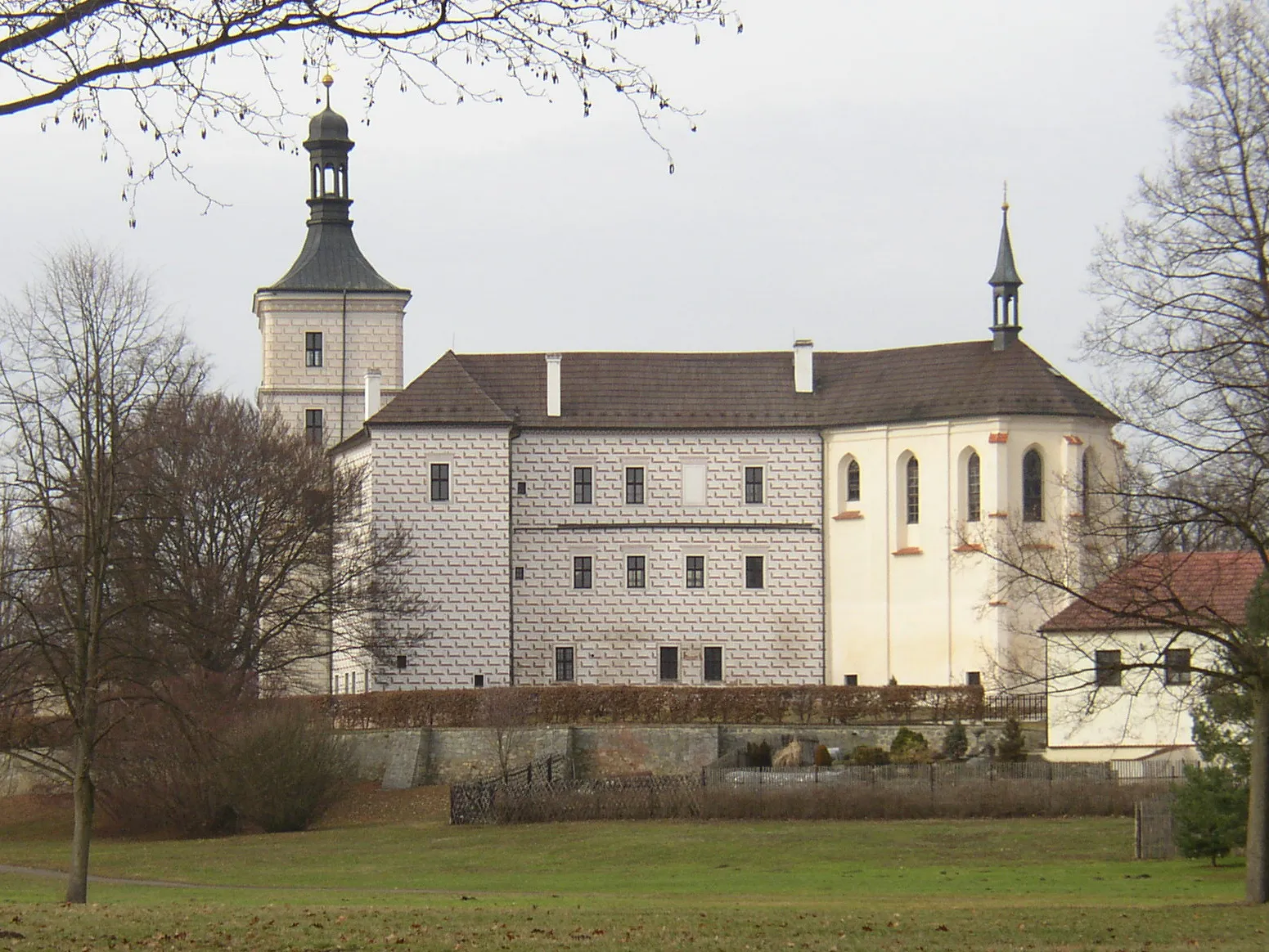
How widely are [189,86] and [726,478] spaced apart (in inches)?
1810

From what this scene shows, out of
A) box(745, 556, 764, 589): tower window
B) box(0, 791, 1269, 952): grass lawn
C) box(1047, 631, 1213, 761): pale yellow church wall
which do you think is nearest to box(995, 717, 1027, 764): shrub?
box(1047, 631, 1213, 761): pale yellow church wall

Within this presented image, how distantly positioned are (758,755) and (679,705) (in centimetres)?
371

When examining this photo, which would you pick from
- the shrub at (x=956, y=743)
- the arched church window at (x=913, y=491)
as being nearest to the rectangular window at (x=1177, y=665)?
the shrub at (x=956, y=743)

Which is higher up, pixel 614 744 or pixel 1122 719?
pixel 1122 719

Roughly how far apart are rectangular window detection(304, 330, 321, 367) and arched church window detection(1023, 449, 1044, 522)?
22.8 m

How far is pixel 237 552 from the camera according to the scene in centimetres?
5047

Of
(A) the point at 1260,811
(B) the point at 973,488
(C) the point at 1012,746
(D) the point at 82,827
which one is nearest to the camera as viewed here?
(A) the point at 1260,811

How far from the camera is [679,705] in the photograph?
165ft

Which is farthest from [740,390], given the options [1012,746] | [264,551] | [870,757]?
[1012,746]

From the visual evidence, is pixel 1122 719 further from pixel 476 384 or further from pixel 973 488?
pixel 476 384

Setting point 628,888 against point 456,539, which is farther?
point 456,539

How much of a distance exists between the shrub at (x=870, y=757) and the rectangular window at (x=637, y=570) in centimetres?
1339

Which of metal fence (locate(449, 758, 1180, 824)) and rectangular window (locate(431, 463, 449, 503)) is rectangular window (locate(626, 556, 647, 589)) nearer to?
rectangular window (locate(431, 463, 449, 503))

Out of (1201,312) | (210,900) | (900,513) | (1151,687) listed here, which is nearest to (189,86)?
(1201,312)
